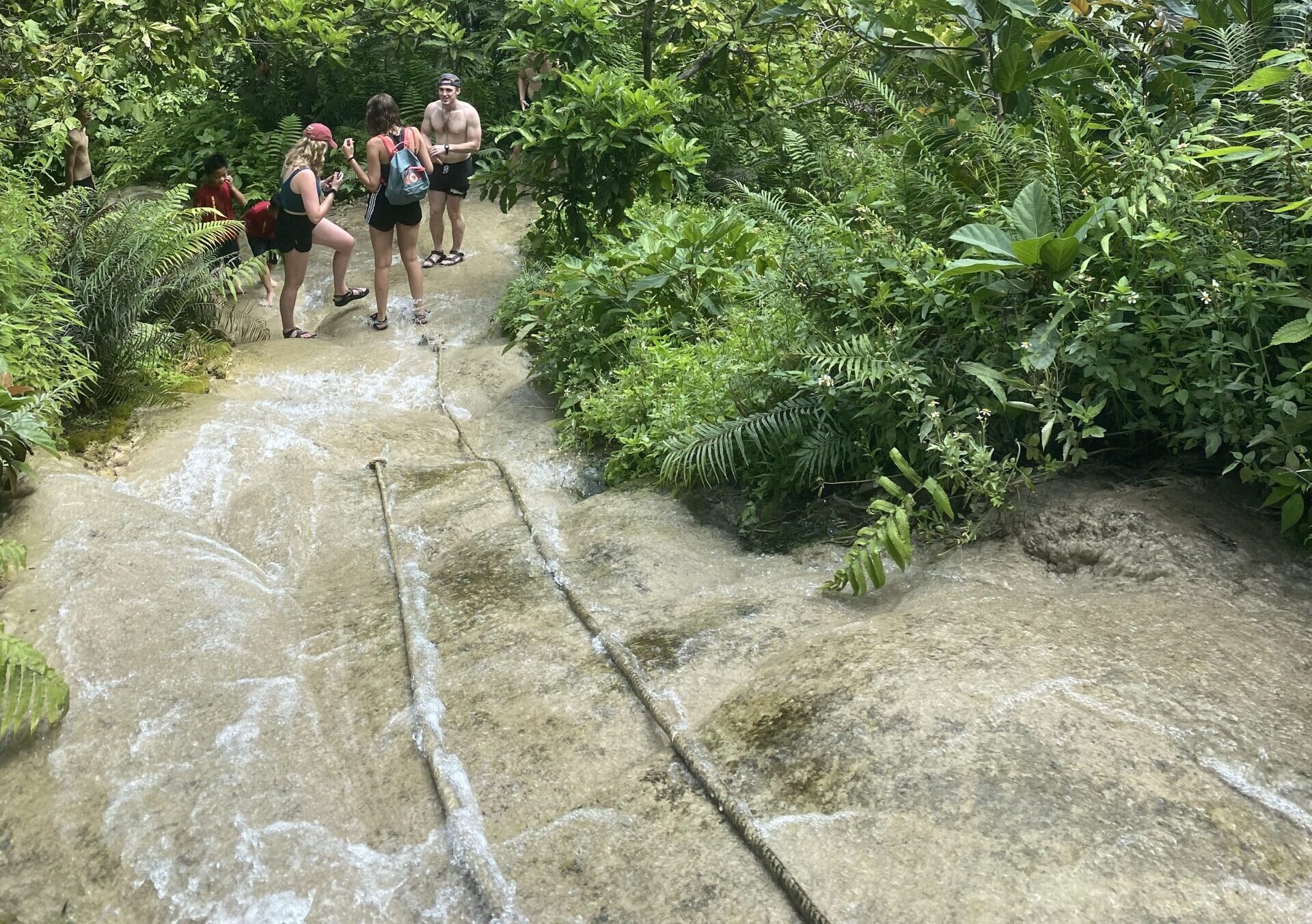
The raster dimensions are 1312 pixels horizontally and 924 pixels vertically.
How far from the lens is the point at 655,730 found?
3469 millimetres

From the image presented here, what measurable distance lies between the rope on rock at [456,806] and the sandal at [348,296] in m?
6.41

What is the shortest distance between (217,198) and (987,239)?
25.1 feet

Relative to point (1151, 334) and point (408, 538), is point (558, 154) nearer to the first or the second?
point (408, 538)

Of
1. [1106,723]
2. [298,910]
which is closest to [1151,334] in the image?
[1106,723]

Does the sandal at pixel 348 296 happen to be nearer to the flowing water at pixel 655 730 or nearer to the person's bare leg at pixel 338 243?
the person's bare leg at pixel 338 243

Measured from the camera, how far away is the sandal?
33.1ft

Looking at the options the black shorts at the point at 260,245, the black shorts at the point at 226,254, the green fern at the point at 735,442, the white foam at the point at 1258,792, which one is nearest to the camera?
the white foam at the point at 1258,792

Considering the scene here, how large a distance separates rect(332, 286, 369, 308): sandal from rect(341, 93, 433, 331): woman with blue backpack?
0.67m

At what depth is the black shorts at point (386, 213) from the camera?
30.0 ft

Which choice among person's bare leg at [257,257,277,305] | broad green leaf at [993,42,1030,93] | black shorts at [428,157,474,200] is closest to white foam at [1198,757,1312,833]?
broad green leaf at [993,42,1030,93]

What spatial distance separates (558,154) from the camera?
9055mm

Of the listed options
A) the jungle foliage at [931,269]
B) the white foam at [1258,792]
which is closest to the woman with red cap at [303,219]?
the jungle foliage at [931,269]

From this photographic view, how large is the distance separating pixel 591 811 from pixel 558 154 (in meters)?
6.97

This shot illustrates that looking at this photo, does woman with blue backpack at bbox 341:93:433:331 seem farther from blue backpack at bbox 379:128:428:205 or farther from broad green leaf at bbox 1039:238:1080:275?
broad green leaf at bbox 1039:238:1080:275
